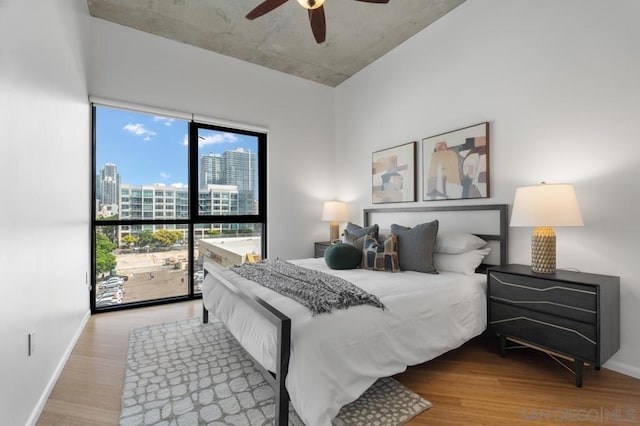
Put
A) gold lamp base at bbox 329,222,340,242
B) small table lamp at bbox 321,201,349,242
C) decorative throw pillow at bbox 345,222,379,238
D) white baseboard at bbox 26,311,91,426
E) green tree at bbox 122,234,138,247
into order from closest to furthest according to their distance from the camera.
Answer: white baseboard at bbox 26,311,91,426
decorative throw pillow at bbox 345,222,379,238
green tree at bbox 122,234,138,247
small table lamp at bbox 321,201,349,242
gold lamp base at bbox 329,222,340,242

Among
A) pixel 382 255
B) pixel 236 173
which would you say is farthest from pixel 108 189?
pixel 382 255

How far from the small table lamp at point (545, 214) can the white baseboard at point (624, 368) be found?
2.44 feet

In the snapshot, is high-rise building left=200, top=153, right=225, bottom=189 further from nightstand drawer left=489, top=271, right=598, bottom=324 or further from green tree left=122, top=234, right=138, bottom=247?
nightstand drawer left=489, top=271, right=598, bottom=324

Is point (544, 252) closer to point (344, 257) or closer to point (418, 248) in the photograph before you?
point (418, 248)

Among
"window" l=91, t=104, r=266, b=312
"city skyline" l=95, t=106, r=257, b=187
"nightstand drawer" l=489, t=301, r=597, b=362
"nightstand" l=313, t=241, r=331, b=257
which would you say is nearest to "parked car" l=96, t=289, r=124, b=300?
"window" l=91, t=104, r=266, b=312

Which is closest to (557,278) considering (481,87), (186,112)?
(481,87)

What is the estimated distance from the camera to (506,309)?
2.27 metres

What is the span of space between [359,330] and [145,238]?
3.11 m

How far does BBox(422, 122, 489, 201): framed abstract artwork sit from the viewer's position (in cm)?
288

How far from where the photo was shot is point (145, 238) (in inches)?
145

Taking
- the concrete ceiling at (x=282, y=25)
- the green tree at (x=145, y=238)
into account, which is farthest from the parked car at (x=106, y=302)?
the concrete ceiling at (x=282, y=25)

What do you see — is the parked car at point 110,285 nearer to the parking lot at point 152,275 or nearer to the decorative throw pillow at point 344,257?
the parking lot at point 152,275

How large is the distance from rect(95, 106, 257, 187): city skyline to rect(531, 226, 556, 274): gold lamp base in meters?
3.68

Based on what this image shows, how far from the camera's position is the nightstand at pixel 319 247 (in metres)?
4.40
